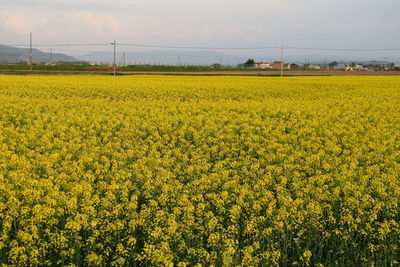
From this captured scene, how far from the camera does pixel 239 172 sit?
959 cm

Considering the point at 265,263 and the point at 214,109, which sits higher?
the point at 214,109

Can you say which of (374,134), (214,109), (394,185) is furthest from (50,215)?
(214,109)

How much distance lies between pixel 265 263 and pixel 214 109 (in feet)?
45.4

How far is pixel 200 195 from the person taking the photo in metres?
7.47

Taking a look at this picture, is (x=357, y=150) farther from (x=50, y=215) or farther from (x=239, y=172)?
(x=50, y=215)

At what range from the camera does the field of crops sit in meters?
6.10

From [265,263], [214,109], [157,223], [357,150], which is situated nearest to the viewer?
[265,263]

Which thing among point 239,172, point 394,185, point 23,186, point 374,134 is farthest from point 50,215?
point 374,134

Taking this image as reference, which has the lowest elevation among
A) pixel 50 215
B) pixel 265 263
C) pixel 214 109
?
pixel 265 263

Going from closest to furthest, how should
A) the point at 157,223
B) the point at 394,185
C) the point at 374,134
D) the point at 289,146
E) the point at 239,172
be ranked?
the point at 157,223 → the point at 394,185 → the point at 239,172 → the point at 289,146 → the point at 374,134

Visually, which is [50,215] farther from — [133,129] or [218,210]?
[133,129]

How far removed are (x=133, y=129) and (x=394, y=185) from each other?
8.71 metres

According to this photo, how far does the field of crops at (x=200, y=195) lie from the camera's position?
20.0 feet

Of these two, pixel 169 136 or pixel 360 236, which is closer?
pixel 360 236
